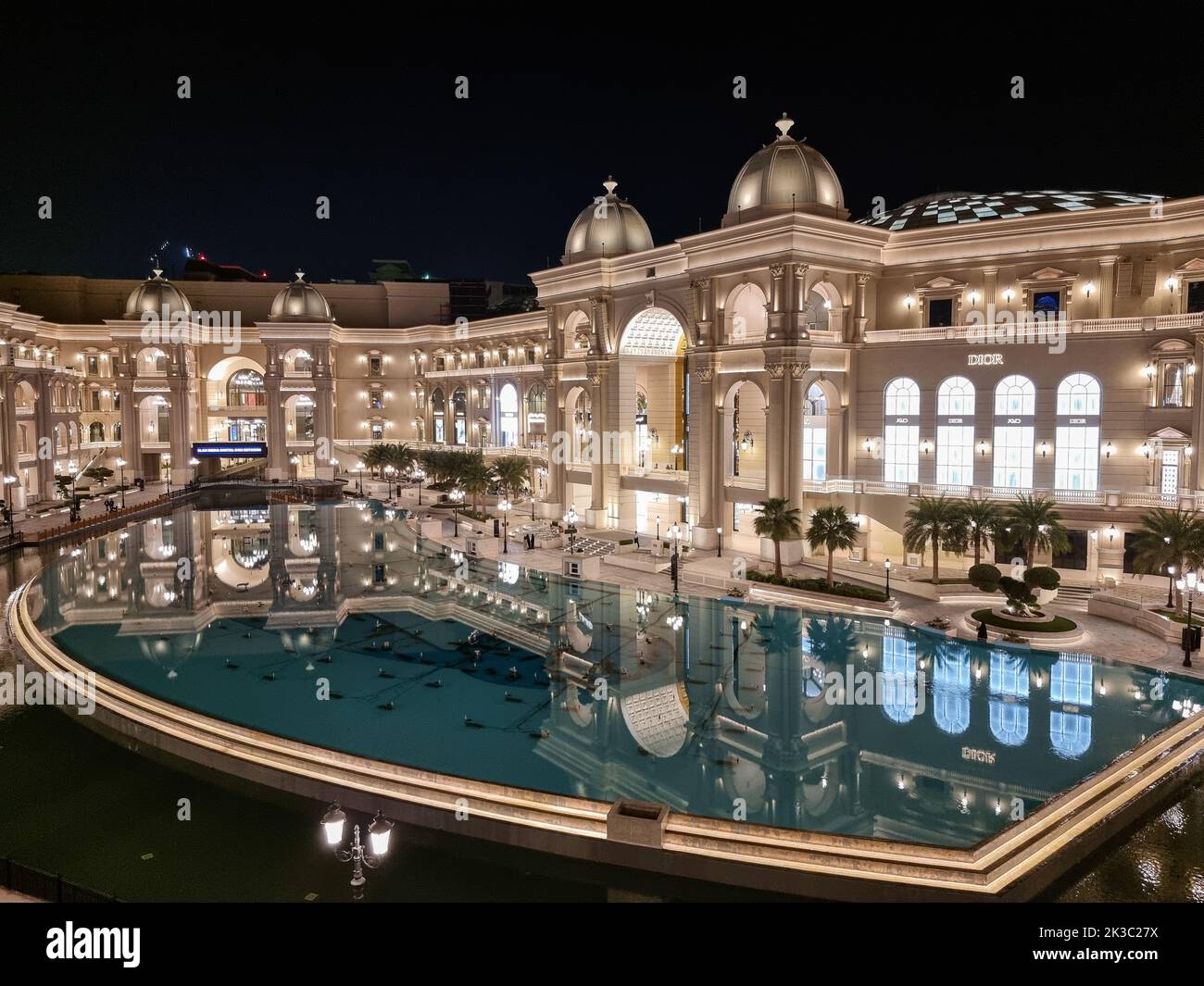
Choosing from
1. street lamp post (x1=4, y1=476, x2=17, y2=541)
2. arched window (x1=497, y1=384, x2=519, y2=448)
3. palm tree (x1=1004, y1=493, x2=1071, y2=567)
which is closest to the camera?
palm tree (x1=1004, y1=493, x2=1071, y2=567)

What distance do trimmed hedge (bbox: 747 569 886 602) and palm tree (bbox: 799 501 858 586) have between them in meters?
0.46

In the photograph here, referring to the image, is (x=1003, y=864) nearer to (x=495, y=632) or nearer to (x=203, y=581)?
(x=495, y=632)

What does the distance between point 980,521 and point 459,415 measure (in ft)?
170

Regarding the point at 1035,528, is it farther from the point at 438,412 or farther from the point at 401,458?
the point at 438,412

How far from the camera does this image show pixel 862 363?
39.0 metres

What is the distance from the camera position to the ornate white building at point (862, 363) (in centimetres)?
3244

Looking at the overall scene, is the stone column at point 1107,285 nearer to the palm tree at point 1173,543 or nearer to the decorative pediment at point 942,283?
the decorative pediment at point 942,283

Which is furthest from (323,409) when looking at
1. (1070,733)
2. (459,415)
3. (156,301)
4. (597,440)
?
(1070,733)

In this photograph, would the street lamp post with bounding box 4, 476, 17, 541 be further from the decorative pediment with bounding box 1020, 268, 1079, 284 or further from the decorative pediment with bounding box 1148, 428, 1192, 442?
the decorative pediment with bounding box 1148, 428, 1192, 442

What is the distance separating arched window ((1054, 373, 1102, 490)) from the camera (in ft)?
109

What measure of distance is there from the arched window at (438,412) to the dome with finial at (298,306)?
1176cm

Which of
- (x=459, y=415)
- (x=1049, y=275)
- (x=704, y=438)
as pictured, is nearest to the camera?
(x=1049, y=275)

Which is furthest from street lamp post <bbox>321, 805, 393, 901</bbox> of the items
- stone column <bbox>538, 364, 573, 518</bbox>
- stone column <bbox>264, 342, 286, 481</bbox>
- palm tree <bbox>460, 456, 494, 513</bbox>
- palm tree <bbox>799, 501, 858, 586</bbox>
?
stone column <bbox>264, 342, 286, 481</bbox>
